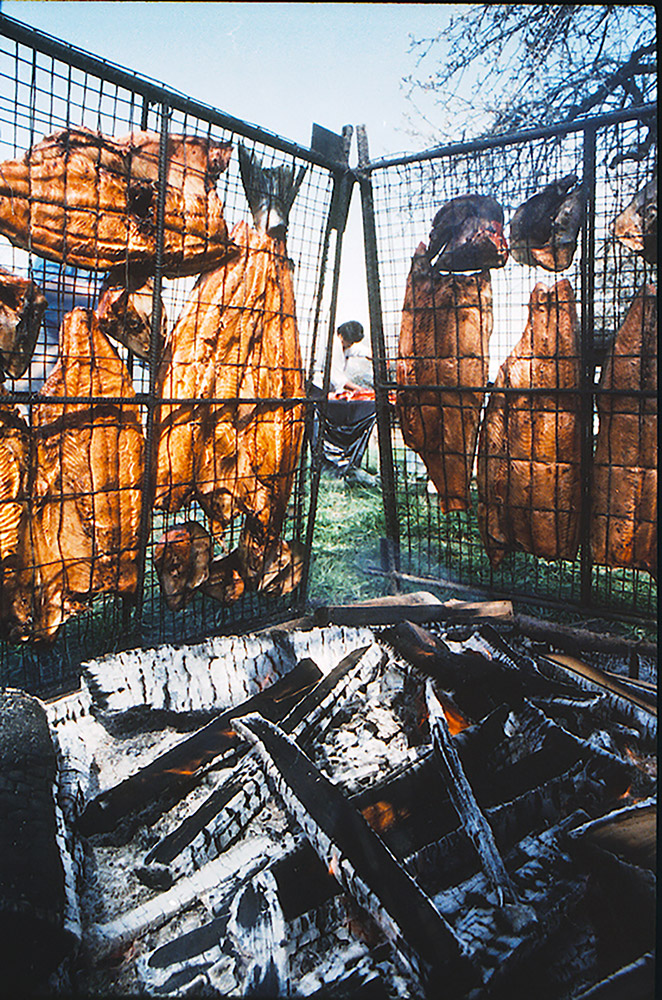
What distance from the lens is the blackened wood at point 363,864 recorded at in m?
1.31

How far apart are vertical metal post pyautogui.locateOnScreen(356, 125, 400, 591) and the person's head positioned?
5.32m

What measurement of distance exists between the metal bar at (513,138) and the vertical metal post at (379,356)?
0.40ft

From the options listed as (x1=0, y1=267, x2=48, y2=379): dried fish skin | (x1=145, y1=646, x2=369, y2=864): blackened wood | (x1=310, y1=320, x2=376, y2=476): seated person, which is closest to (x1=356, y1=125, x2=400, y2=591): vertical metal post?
(x1=145, y1=646, x2=369, y2=864): blackened wood

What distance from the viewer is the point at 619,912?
1.40 metres

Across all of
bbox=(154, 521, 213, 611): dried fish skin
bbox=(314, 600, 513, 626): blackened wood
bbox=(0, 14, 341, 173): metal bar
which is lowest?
bbox=(314, 600, 513, 626): blackened wood

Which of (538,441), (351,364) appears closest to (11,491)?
(538,441)

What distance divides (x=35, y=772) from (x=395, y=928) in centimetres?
110

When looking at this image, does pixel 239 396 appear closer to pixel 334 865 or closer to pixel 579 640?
pixel 579 640

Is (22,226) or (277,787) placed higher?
(22,226)

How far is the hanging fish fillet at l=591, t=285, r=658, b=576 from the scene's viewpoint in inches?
118

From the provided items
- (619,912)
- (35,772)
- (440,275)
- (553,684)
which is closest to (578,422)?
(440,275)

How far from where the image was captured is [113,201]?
2541 millimetres

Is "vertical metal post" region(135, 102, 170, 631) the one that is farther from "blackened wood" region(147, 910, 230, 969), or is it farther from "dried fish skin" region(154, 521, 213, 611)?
"blackened wood" region(147, 910, 230, 969)

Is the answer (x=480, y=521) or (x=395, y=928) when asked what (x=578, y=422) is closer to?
(x=480, y=521)
